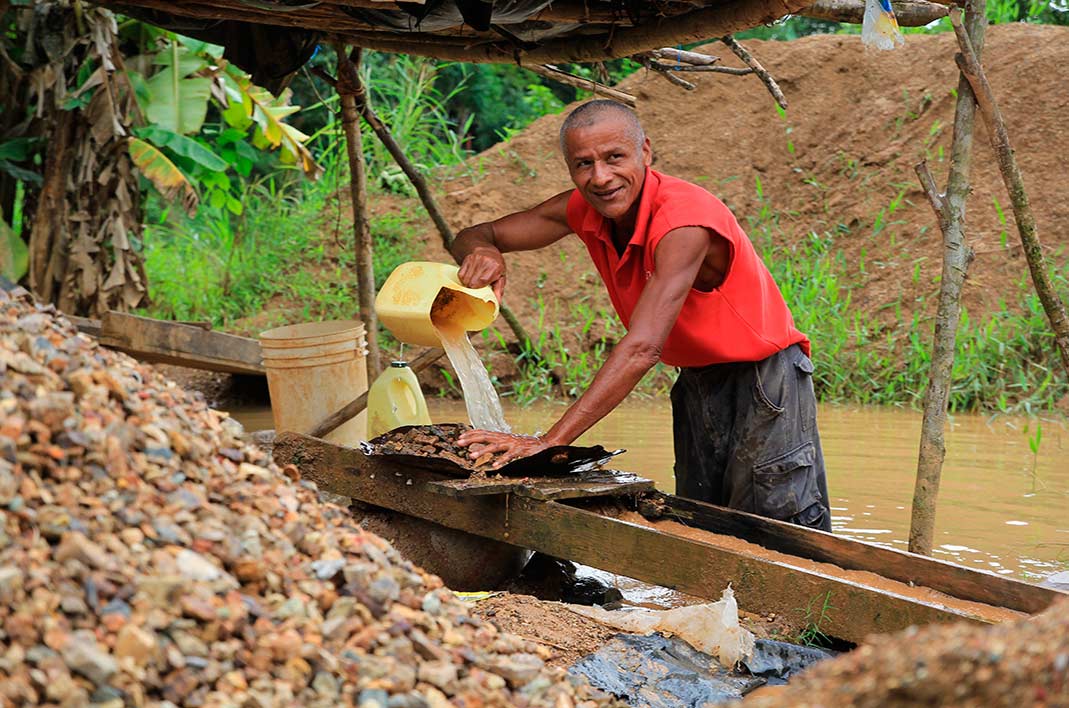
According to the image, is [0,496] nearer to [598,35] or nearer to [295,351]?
[295,351]

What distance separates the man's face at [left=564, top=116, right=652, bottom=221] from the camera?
3500 mm

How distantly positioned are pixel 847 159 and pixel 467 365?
713 centimetres

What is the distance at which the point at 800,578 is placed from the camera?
2.78m

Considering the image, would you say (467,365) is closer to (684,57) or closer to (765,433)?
(765,433)

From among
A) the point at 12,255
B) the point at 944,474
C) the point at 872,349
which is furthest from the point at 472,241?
the point at 872,349

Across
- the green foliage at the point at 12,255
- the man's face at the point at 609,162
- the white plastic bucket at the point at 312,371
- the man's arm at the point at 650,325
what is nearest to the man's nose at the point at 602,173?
the man's face at the point at 609,162

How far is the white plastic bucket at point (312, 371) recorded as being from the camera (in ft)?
14.7

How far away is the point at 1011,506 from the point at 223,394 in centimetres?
510

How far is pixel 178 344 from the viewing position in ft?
18.9

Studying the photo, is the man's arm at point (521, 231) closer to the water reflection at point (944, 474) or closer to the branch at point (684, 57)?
the branch at point (684, 57)

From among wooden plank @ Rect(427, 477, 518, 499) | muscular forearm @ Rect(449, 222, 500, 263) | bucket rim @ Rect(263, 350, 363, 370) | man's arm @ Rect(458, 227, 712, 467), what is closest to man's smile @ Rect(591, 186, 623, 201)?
man's arm @ Rect(458, 227, 712, 467)

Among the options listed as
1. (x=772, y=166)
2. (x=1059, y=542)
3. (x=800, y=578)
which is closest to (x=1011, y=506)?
(x=1059, y=542)

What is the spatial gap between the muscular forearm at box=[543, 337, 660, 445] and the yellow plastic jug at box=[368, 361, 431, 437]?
1.08 m

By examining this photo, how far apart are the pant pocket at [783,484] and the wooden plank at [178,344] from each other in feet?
10.6
